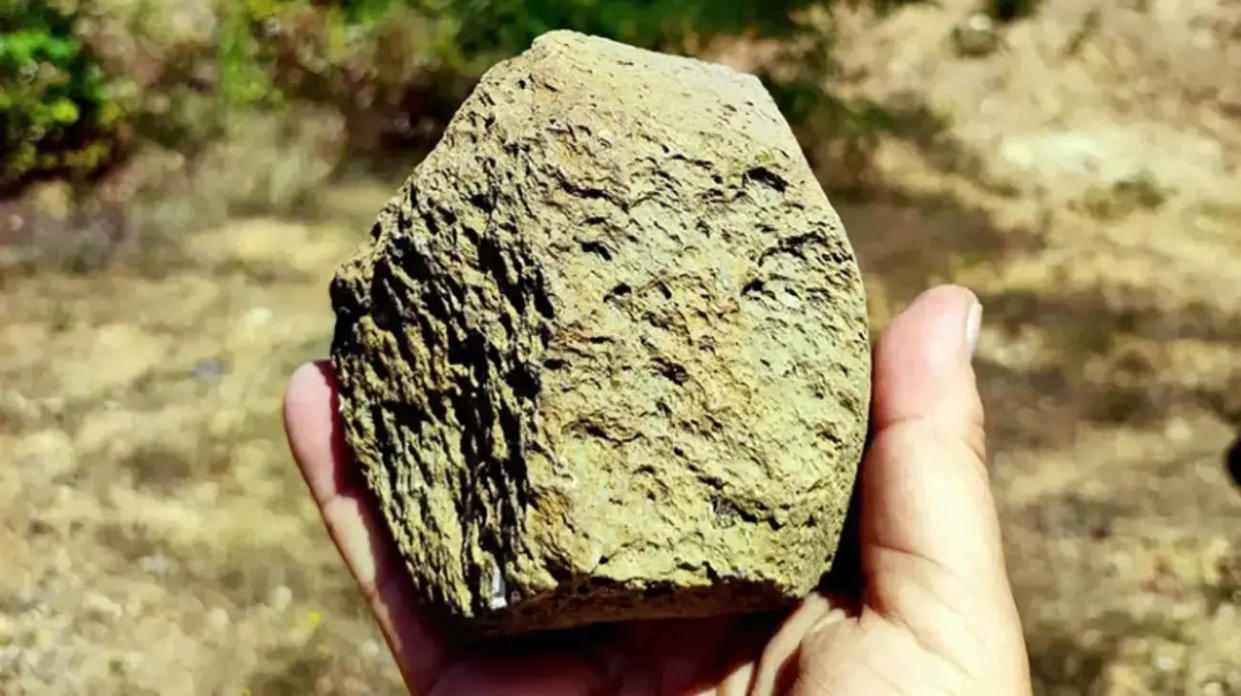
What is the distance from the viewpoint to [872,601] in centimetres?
168

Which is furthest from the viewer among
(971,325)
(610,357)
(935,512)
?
(971,325)

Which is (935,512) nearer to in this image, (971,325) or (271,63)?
(971,325)

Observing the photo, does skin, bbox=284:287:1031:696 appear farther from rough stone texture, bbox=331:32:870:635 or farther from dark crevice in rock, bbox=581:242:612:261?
dark crevice in rock, bbox=581:242:612:261

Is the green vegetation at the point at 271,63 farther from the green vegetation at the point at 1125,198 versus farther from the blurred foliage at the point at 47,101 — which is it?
the green vegetation at the point at 1125,198

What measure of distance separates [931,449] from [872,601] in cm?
22

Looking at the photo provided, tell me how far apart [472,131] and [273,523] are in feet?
5.29

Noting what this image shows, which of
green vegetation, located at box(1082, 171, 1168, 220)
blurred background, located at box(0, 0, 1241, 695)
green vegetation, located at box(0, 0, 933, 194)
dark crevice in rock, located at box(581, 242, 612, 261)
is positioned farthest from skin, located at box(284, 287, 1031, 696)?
green vegetation, located at box(1082, 171, 1168, 220)

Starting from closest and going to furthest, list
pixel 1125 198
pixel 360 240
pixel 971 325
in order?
1. pixel 971 325
2. pixel 360 240
3. pixel 1125 198

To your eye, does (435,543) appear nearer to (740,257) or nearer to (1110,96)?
(740,257)

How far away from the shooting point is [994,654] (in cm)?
162

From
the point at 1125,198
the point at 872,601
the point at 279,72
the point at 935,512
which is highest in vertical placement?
the point at 935,512

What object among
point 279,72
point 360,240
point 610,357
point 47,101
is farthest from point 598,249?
point 279,72

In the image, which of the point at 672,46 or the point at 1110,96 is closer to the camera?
the point at 672,46

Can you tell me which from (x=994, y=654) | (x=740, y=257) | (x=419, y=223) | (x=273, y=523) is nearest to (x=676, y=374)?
(x=740, y=257)
